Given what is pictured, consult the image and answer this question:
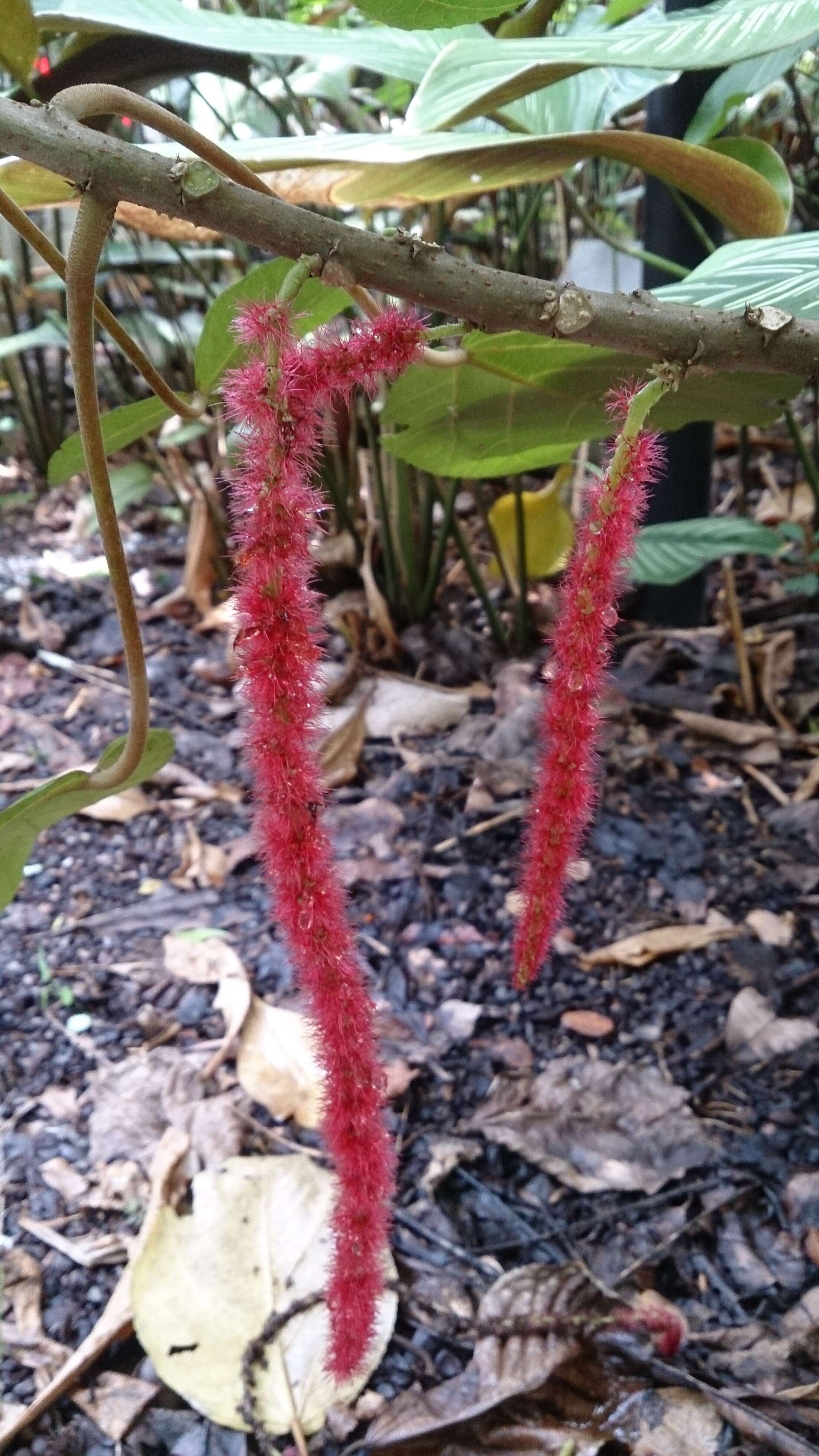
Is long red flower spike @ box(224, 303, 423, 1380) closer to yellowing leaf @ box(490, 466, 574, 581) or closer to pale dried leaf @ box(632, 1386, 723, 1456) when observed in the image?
pale dried leaf @ box(632, 1386, 723, 1456)

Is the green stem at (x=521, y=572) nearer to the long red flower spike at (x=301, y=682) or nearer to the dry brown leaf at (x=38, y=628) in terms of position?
the dry brown leaf at (x=38, y=628)

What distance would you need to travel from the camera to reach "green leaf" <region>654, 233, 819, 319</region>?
0.54m

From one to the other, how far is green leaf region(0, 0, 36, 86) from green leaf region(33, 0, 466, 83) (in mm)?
82

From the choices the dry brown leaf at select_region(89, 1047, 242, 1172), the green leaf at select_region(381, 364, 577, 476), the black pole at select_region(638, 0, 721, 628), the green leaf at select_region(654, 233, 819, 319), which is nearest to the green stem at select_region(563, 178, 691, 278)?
the black pole at select_region(638, 0, 721, 628)

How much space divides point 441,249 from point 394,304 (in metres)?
0.07

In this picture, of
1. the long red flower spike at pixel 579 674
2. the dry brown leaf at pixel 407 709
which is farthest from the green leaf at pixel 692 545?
the long red flower spike at pixel 579 674

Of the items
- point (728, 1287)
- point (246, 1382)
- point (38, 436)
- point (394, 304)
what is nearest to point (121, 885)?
point (246, 1382)

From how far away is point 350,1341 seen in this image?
2.03 feet

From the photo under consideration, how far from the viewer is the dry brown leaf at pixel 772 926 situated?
1037mm

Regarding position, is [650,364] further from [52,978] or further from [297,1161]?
[52,978]

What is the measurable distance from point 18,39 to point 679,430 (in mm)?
754

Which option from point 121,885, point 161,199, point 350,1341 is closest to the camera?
point 161,199

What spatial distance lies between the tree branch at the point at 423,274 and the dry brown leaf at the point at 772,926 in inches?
27.6

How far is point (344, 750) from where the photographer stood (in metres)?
1.32
